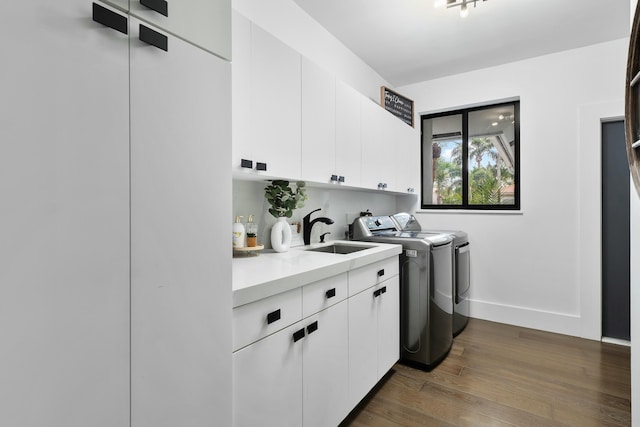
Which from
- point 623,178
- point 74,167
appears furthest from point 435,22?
point 74,167

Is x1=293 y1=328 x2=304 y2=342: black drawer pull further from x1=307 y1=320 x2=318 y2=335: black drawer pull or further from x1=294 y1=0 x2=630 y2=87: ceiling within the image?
x1=294 y1=0 x2=630 y2=87: ceiling

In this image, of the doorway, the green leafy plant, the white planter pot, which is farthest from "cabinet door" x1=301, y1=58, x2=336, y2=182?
the doorway

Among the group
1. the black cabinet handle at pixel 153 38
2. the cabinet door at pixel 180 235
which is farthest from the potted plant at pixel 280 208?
the black cabinet handle at pixel 153 38

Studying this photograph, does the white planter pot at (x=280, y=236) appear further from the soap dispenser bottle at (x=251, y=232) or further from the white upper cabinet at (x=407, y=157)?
the white upper cabinet at (x=407, y=157)

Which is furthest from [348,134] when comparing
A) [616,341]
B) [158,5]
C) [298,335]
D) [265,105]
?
[616,341]

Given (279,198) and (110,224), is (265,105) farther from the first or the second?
(110,224)

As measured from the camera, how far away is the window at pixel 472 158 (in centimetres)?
333

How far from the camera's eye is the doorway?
2.76 meters

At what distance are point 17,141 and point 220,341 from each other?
2.28ft

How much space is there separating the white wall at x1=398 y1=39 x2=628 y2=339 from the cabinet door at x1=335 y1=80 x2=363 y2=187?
1.68 metres

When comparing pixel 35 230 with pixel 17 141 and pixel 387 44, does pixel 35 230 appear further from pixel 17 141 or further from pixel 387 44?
pixel 387 44

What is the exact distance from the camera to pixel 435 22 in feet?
8.07

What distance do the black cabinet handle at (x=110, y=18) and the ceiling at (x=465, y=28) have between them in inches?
73.6

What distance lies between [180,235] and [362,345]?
1.35 m
